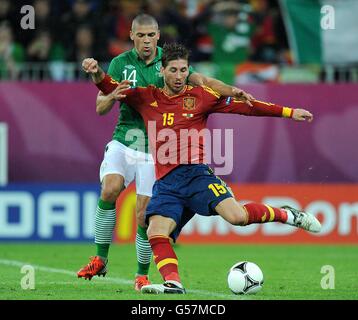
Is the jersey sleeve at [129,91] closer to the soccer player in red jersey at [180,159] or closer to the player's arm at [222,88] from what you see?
the soccer player in red jersey at [180,159]

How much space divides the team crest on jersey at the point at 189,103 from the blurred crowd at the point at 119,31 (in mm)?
7274

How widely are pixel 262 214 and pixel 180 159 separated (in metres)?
0.85

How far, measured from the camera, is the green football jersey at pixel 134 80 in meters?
10.2

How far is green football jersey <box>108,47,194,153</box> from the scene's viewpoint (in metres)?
10.2

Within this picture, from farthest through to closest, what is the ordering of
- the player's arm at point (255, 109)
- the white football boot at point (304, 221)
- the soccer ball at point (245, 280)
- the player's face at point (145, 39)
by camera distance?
the player's face at point (145, 39), the player's arm at point (255, 109), the white football boot at point (304, 221), the soccer ball at point (245, 280)

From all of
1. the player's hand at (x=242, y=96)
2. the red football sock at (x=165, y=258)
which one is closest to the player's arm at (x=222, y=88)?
the player's hand at (x=242, y=96)

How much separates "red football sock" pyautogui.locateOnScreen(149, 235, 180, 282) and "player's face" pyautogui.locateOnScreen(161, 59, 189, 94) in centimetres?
135

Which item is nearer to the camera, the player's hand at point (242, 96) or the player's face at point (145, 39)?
the player's hand at point (242, 96)

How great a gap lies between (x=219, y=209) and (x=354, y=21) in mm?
8414

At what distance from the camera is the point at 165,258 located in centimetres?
912

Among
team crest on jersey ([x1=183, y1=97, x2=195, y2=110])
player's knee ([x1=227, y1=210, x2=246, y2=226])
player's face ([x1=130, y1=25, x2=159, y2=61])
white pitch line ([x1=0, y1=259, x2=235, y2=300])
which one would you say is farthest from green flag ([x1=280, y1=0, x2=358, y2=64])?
player's knee ([x1=227, y1=210, x2=246, y2=226])

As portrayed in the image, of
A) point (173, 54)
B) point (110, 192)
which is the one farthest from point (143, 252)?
point (173, 54)

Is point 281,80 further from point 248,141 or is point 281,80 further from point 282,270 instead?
point 282,270

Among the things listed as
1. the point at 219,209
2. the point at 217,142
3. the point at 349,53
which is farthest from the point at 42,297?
the point at 349,53
